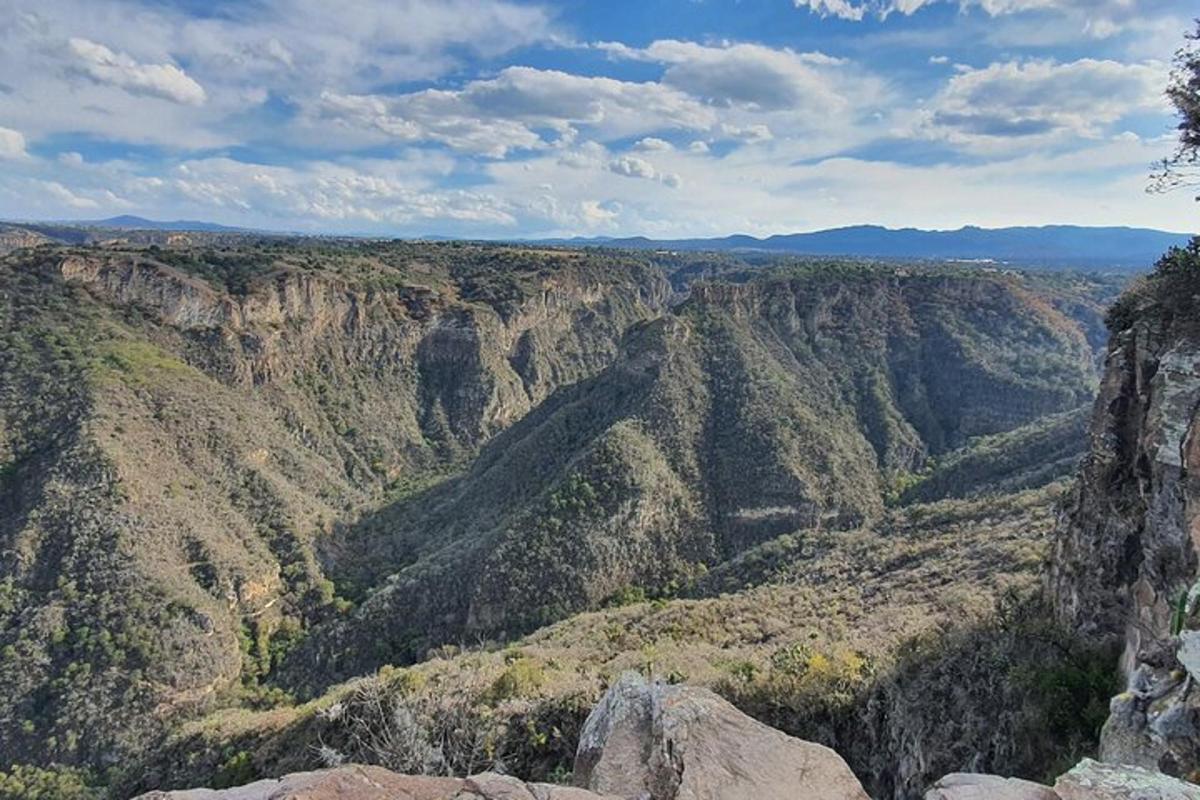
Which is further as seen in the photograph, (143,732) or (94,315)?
(94,315)

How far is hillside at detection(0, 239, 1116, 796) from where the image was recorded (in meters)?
58.4

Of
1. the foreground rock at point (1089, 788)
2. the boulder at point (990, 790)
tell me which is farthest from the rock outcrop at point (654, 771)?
the foreground rock at point (1089, 788)

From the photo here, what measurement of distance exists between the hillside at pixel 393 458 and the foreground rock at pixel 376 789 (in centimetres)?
1652

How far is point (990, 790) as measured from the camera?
33.7 ft

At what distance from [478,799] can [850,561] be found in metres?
44.4

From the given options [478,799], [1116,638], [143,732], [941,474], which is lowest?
[143,732]

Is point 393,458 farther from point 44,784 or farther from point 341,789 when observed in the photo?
point 341,789

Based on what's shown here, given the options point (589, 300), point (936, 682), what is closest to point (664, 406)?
point (936, 682)

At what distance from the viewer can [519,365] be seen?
14925cm

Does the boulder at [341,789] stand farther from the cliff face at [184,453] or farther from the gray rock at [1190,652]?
the cliff face at [184,453]

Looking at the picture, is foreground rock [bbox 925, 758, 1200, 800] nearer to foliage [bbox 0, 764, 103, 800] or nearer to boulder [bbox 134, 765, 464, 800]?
boulder [bbox 134, 765, 464, 800]

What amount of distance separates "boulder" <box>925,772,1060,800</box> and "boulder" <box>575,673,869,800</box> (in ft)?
7.89

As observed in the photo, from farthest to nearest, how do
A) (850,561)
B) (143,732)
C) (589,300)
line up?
(589,300) < (143,732) < (850,561)

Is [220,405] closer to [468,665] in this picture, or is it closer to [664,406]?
[664,406]
